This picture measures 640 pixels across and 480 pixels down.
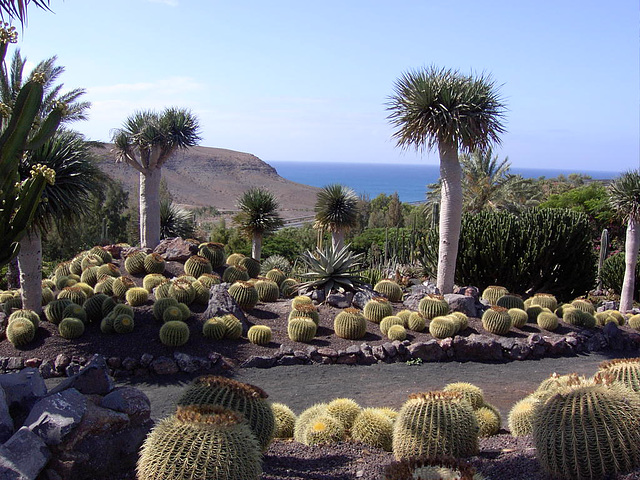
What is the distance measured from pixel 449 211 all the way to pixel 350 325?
175 inches

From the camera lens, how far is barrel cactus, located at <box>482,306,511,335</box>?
1193 centimetres

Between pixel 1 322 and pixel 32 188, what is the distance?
682 centimetres

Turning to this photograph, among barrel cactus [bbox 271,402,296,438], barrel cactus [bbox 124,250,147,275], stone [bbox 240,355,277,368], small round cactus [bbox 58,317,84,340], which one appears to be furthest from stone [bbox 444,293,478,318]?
small round cactus [bbox 58,317,84,340]

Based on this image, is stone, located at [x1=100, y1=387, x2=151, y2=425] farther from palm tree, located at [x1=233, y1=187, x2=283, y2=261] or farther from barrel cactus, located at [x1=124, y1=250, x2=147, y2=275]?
palm tree, located at [x1=233, y1=187, x2=283, y2=261]

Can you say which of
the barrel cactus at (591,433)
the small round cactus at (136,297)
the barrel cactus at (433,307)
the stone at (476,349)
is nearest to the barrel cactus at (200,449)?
the barrel cactus at (591,433)

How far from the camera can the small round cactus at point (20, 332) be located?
394 inches

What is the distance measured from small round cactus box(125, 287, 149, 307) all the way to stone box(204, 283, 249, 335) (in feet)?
Result: 4.56

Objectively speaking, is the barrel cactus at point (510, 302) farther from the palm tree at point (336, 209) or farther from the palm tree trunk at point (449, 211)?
the palm tree at point (336, 209)

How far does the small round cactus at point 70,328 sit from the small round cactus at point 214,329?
2231 millimetres

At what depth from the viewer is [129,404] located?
15.8 ft

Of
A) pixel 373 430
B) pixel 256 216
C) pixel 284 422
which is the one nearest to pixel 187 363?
pixel 284 422

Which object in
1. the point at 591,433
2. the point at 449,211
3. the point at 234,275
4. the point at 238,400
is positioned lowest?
the point at 238,400

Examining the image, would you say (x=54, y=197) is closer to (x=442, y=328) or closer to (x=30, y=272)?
(x=30, y=272)

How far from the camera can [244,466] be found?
12.5ft
